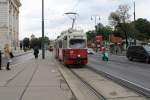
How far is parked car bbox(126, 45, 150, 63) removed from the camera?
125 feet

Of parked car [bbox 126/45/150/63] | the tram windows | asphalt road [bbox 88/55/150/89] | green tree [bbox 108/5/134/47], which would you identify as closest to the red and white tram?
the tram windows

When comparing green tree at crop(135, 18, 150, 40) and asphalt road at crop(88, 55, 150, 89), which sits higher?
green tree at crop(135, 18, 150, 40)

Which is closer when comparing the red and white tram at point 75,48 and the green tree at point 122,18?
the red and white tram at point 75,48

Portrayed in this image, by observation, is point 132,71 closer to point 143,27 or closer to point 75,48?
point 75,48

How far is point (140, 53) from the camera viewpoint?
130 feet

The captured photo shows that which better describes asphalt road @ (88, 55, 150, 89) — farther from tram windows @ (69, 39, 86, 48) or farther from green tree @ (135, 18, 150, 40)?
green tree @ (135, 18, 150, 40)

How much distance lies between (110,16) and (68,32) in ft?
245

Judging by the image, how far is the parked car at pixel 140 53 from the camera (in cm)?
3806

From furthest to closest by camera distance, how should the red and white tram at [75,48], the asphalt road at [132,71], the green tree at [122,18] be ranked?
the green tree at [122,18]
the red and white tram at [75,48]
the asphalt road at [132,71]

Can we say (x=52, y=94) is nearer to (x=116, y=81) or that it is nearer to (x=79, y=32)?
(x=116, y=81)

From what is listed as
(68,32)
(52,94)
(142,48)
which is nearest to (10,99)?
(52,94)

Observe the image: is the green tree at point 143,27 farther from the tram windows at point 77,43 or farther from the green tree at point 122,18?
the tram windows at point 77,43

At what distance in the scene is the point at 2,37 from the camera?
8738cm

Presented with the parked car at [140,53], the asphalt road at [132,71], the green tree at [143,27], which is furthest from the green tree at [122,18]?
the asphalt road at [132,71]
